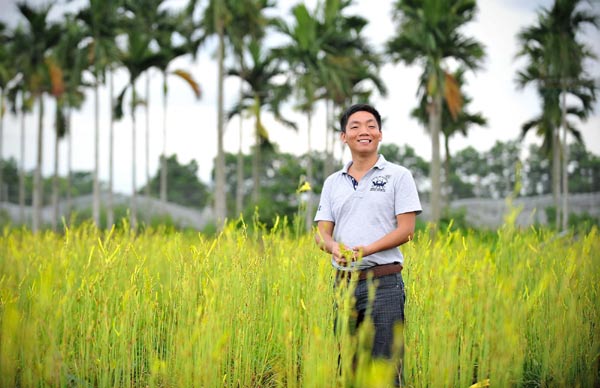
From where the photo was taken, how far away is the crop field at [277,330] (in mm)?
2193

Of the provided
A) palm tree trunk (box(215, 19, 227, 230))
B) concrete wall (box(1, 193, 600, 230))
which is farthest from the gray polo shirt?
concrete wall (box(1, 193, 600, 230))

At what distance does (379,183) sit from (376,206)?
0.37 feet

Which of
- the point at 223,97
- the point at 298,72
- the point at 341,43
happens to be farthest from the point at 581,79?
the point at 223,97

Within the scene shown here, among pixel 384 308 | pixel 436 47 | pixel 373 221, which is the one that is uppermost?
pixel 436 47

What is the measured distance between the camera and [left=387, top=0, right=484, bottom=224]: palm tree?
17719 mm

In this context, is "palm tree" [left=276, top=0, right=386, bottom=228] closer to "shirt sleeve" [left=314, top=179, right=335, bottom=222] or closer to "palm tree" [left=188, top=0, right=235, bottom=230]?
"palm tree" [left=188, top=0, right=235, bottom=230]

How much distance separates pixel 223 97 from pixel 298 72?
3322mm

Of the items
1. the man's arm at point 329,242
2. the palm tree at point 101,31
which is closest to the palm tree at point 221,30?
the palm tree at point 101,31

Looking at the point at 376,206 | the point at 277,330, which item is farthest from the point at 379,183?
the point at 277,330

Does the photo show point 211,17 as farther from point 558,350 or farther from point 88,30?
point 558,350

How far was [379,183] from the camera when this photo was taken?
101 inches

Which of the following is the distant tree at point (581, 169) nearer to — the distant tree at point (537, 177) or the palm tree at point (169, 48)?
the distant tree at point (537, 177)

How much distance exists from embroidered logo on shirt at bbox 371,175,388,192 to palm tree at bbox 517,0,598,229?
17.9m

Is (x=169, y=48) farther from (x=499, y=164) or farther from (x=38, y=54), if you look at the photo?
(x=499, y=164)
